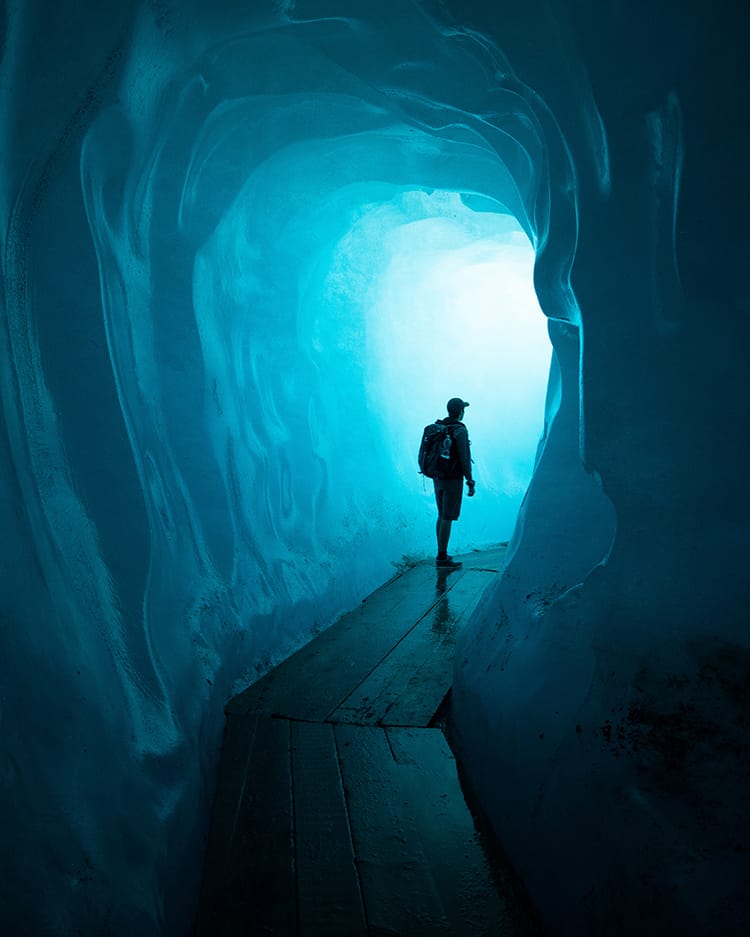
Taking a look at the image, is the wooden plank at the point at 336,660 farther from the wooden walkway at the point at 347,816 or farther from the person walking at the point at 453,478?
the person walking at the point at 453,478

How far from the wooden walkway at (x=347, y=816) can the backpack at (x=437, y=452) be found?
7.83 ft

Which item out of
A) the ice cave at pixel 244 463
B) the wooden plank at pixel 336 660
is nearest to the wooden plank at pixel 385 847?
the ice cave at pixel 244 463

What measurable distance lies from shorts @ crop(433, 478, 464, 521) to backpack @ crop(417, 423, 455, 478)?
0.11 meters

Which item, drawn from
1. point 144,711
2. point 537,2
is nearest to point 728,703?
point 144,711

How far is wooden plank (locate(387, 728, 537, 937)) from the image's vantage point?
175 cm

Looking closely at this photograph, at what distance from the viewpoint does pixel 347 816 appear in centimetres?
225

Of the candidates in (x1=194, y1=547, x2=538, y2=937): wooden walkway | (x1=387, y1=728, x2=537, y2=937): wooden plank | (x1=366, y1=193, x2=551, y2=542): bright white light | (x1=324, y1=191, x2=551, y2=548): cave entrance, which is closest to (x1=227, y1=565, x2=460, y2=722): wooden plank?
(x1=194, y1=547, x2=538, y2=937): wooden walkway

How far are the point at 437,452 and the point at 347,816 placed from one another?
3951 mm

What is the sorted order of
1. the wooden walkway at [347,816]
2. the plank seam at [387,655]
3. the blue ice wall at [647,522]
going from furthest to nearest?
the plank seam at [387,655]
the wooden walkway at [347,816]
the blue ice wall at [647,522]

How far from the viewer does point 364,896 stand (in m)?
1.86

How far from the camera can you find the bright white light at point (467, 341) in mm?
7227

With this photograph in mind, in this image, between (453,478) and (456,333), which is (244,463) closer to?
(453,478)

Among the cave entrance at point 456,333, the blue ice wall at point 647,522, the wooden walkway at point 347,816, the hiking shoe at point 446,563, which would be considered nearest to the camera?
the blue ice wall at point 647,522

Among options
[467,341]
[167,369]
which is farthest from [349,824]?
[467,341]
